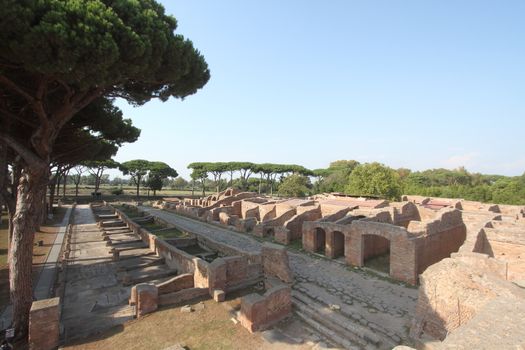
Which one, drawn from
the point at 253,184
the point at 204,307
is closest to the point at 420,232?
the point at 204,307

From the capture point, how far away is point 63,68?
21.1 ft

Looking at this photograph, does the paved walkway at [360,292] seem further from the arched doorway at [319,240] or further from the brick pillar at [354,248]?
the arched doorway at [319,240]

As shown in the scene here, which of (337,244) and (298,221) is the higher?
(298,221)

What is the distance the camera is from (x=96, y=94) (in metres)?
8.48

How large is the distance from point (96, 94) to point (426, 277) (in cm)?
1088

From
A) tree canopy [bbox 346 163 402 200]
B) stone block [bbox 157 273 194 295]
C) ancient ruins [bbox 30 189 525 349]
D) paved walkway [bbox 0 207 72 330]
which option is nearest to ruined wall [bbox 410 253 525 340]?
ancient ruins [bbox 30 189 525 349]

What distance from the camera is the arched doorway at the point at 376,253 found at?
12.3 meters

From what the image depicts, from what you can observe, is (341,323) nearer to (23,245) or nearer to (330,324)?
(330,324)

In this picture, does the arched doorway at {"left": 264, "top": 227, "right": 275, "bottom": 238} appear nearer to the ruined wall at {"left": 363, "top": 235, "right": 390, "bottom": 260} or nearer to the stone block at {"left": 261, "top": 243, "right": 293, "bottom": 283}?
the ruined wall at {"left": 363, "top": 235, "right": 390, "bottom": 260}

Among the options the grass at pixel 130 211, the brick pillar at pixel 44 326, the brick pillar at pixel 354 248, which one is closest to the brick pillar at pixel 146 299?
the brick pillar at pixel 44 326

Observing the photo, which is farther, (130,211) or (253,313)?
(130,211)

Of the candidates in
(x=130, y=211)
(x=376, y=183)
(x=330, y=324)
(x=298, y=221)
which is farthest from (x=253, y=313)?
(x=376, y=183)

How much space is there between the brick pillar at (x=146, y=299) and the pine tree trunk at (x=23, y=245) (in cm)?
287

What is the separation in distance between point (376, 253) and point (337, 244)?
1.98 meters
